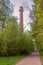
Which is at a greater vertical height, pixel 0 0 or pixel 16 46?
pixel 0 0

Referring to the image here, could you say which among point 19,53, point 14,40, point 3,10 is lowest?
point 19,53

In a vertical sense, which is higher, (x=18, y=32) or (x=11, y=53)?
(x=18, y=32)

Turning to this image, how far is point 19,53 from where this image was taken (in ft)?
135

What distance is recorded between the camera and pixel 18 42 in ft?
125

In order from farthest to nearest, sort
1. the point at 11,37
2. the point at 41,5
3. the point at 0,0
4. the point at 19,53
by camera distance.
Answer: the point at 19,53
the point at 11,37
the point at 0,0
the point at 41,5

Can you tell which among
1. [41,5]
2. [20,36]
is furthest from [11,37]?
[41,5]

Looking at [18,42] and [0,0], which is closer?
[0,0]

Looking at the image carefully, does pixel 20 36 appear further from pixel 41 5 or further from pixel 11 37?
pixel 41 5

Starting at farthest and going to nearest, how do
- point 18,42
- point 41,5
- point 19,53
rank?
point 19,53 < point 18,42 < point 41,5

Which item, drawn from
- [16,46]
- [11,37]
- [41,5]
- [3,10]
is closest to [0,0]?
[3,10]

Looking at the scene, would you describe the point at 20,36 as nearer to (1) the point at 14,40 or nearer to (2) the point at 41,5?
(1) the point at 14,40

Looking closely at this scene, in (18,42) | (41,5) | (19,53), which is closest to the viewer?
(41,5)

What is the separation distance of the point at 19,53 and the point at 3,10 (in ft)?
96.7

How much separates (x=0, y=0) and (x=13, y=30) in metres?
23.6
